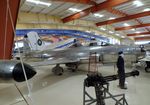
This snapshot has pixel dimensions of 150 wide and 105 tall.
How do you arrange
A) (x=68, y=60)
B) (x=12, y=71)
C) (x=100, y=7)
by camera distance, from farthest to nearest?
(x=100, y=7) → (x=68, y=60) → (x=12, y=71)

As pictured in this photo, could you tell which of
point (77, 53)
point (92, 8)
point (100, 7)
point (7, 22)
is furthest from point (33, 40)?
point (7, 22)

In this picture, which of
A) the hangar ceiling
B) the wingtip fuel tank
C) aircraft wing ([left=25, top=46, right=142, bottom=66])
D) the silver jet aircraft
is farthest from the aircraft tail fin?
the wingtip fuel tank

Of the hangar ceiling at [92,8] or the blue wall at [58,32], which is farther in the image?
the blue wall at [58,32]

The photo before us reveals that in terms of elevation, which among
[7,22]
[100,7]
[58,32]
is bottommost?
[7,22]

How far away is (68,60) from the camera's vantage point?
26.4ft

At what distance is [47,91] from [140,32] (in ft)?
75.5

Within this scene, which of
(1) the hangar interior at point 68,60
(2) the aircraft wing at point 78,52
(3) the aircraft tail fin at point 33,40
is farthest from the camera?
(3) the aircraft tail fin at point 33,40

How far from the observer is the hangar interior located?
3426 millimetres

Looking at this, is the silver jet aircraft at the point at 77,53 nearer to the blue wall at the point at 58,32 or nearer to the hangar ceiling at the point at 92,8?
the hangar ceiling at the point at 92,8

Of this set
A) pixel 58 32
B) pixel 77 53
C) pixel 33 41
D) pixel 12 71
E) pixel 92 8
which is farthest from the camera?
pixel 58 32

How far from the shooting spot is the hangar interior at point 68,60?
3.43 metres

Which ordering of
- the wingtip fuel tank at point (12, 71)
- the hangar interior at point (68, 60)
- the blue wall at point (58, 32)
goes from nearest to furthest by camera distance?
1. the wingtip fuel tank at point (12, 71)
2. the hangar interior at point (68, 60)
3. the blue wall at point (58, 32)

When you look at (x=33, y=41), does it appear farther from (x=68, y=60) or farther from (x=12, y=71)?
(x=12, y=71)

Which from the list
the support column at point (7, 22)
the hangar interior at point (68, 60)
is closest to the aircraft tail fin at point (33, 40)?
the hangar interior at point (68, 60)
